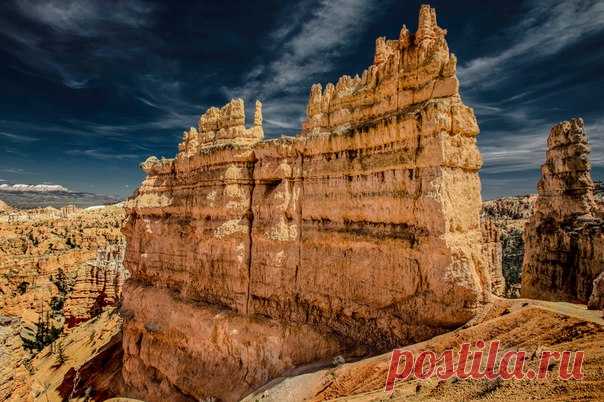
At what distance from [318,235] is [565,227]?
22.5m

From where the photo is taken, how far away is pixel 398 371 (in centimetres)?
1040

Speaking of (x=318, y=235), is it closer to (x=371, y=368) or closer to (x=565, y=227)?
(x=371, y=368)

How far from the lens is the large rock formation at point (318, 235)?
11.5m

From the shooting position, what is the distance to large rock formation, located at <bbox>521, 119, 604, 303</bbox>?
2494 cm

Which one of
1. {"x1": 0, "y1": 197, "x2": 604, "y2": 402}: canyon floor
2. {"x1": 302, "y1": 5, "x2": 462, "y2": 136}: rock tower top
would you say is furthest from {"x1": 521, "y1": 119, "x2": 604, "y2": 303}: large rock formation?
{"x1": 302, "y1": 5, "x2": 462, "y2": 136}: rock tower top

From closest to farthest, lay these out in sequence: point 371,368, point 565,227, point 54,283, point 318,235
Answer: point 371,368 < point 318,235 < point 565,227 < point 54,283

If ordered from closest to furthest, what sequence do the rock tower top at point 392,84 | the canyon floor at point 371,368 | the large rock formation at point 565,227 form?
1. the canyon floor at point 371,368
2. the rock tower top at point 392,84
3. the large rock formation at point 565,227

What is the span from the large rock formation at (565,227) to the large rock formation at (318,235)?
733 inches

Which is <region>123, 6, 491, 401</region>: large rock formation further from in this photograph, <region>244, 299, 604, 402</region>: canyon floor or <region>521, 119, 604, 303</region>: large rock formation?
<region>521, 119, 604, 303</region>: large rock formation

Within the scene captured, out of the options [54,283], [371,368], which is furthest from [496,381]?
[54,283]

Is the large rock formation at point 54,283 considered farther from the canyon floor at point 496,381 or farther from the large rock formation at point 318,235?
the canyon floor at point 496,381

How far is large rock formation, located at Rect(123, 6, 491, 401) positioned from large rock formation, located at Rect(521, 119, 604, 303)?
1861 cm

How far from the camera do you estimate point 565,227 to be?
2714cm

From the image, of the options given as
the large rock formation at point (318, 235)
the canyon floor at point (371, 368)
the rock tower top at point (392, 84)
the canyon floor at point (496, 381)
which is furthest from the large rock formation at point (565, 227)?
the rock tower top at point (392, 84)
